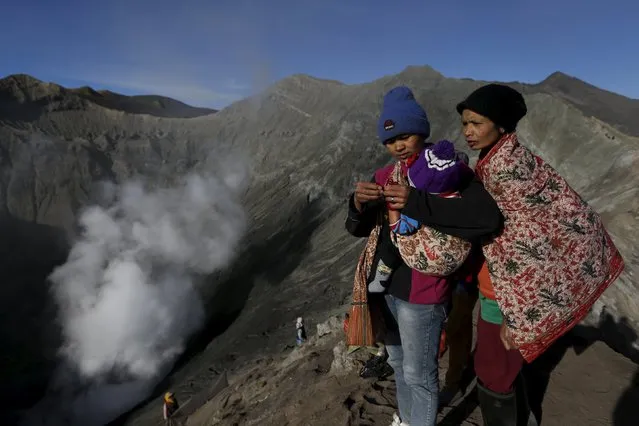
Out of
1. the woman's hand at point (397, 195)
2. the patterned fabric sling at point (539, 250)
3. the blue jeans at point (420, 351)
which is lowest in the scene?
the blue jeans at point (420, 351)

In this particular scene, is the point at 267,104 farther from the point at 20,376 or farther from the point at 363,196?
the point at 363,196

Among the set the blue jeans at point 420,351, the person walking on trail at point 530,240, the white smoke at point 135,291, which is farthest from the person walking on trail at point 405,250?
the white smoke at point 135,291

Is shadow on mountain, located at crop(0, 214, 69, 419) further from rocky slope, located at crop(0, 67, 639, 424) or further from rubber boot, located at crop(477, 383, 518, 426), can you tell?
rubber boot, located at crop(477, 383, 518, 426)

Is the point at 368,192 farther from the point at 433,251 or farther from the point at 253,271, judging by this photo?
the point at 253,271

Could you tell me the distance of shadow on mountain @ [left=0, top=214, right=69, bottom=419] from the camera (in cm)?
2951

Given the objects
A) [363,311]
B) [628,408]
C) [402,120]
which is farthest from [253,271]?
[402,120]

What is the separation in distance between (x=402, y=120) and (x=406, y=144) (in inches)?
4.9

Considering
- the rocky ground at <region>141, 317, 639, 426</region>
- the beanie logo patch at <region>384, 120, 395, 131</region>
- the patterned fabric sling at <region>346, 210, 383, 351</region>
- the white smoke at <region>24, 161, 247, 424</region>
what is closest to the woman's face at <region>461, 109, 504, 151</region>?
the beanie logo patch at <region>384, 120, 395, 131</region>

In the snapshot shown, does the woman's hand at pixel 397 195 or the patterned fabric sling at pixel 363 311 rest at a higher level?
the woman's hand at pixel 397 195

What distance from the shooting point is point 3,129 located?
162 ft

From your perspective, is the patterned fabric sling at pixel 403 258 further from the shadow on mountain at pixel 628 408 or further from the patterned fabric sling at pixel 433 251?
the shadow on mountain at pixel 628 408

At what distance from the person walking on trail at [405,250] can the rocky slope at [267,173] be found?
5.40 meters

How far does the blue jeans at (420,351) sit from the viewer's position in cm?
220

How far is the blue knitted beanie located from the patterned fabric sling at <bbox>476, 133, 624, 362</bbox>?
13.9 inches
